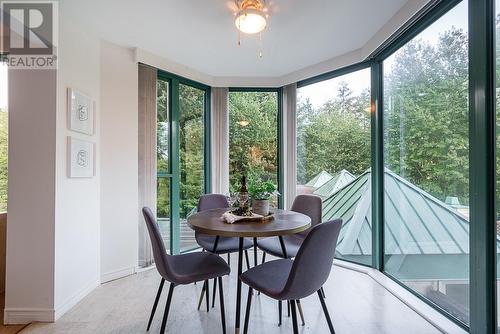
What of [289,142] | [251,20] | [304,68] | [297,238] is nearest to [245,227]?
[297,238]

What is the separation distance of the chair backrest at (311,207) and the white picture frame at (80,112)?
2227mm

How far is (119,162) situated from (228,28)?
1.83 meters

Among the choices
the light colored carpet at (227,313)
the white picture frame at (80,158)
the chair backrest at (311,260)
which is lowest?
the light colored carpet at (227,313)

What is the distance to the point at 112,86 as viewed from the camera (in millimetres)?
2727

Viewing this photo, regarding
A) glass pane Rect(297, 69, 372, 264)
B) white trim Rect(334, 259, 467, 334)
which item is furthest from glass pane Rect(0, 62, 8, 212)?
white trim Rect(334, 259, 467, 334)

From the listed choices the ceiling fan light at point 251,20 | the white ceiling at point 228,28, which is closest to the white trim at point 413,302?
the white ceiling at point 228,28

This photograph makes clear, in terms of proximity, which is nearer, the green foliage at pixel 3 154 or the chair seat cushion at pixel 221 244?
the green foliage at pixel 3 154

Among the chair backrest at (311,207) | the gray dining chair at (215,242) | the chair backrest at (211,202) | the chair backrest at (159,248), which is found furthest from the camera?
the chair backrest at (211,202)

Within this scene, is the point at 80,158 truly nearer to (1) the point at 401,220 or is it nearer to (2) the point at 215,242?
(2) the point at 215,242

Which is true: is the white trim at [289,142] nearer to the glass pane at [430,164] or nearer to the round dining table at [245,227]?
the glass pane at [430,164]

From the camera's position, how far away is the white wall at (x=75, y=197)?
207 cm

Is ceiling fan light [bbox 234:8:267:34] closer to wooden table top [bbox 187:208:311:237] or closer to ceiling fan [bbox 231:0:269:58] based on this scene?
ceiling fan [bbox 231:0:269:58]

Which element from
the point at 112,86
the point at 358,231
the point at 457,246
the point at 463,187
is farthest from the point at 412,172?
the point at 112,86

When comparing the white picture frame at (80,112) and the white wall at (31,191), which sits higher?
the white picture frame at (80,112)
